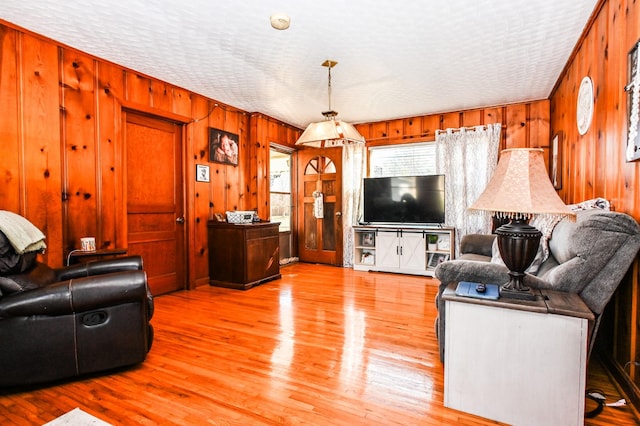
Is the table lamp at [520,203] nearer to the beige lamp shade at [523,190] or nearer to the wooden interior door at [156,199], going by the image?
the beige lamp shade at [523,190]

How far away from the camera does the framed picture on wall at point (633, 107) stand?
1.77 m

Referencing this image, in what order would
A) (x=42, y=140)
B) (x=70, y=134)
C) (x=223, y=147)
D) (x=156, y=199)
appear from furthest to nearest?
1. (x=223, y=147)
2. (x=156, y=199)
3. (x=70, y=134)
4. (x=42, y=140)

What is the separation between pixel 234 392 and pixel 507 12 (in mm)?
3169

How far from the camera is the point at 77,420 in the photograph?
164cm

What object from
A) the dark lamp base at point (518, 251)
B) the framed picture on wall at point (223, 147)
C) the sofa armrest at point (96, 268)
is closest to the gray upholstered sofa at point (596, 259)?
the dark lamp base at point (518, 251)

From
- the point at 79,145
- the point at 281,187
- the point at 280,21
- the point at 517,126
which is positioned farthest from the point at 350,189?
the point at 79,145

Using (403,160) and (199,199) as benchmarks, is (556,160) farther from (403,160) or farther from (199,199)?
(199,199)

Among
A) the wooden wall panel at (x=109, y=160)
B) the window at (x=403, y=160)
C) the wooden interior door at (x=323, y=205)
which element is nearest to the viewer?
the wooden wall panel at (x=109, y=160)

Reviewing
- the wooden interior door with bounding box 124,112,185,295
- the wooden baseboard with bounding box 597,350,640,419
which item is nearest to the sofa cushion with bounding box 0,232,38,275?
the wooden interior door with bounding box 124,112,185,295

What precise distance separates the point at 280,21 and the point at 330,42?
0.52 m

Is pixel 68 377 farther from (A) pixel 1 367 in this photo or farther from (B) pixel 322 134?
(B) pixel 322 134

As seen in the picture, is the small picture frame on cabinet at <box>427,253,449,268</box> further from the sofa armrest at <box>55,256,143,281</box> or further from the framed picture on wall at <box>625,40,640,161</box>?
the sofa armrest at <box>55,256,143,281</box>

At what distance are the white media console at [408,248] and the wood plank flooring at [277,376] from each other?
5.08 feet

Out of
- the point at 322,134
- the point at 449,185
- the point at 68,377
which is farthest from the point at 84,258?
the point at 449,185
